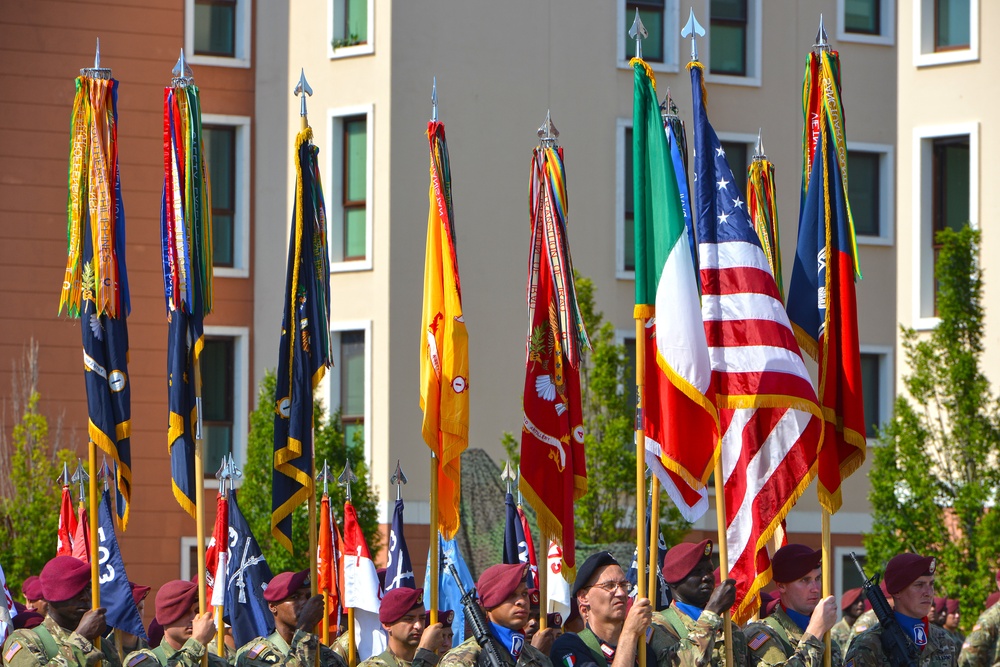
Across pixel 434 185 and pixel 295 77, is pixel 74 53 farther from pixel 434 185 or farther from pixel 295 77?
pixel 434 185

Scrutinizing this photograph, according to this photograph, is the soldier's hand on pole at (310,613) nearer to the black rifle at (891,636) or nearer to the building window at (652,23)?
the black rifle at (891,636)

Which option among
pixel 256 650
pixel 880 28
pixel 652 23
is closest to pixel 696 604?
pixel 256 650

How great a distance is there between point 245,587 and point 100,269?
353 centimetres

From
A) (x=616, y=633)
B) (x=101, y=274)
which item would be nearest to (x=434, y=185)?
(x=101, y=274)

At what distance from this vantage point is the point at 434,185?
13773 mm

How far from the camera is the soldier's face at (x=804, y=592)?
35.6 feet

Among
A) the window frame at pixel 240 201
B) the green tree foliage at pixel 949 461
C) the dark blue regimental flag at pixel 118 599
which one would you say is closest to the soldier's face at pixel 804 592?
the dark blue regimental flag at pixel 118 599

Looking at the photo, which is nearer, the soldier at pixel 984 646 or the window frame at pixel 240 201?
the soldier at pixel 984 646

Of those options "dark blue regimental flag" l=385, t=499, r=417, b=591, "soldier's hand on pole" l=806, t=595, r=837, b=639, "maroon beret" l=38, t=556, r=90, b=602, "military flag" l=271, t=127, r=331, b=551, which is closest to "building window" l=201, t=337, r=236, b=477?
"dark blue regimental flag" l=385, t=499, r=417, b=591

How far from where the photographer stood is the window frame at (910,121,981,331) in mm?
28438

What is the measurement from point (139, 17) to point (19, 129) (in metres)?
2.49

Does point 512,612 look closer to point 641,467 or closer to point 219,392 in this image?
point 641,467

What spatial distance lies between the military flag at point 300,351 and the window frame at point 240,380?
1450 centimetres

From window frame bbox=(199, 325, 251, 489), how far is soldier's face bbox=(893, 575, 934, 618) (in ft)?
57.8
